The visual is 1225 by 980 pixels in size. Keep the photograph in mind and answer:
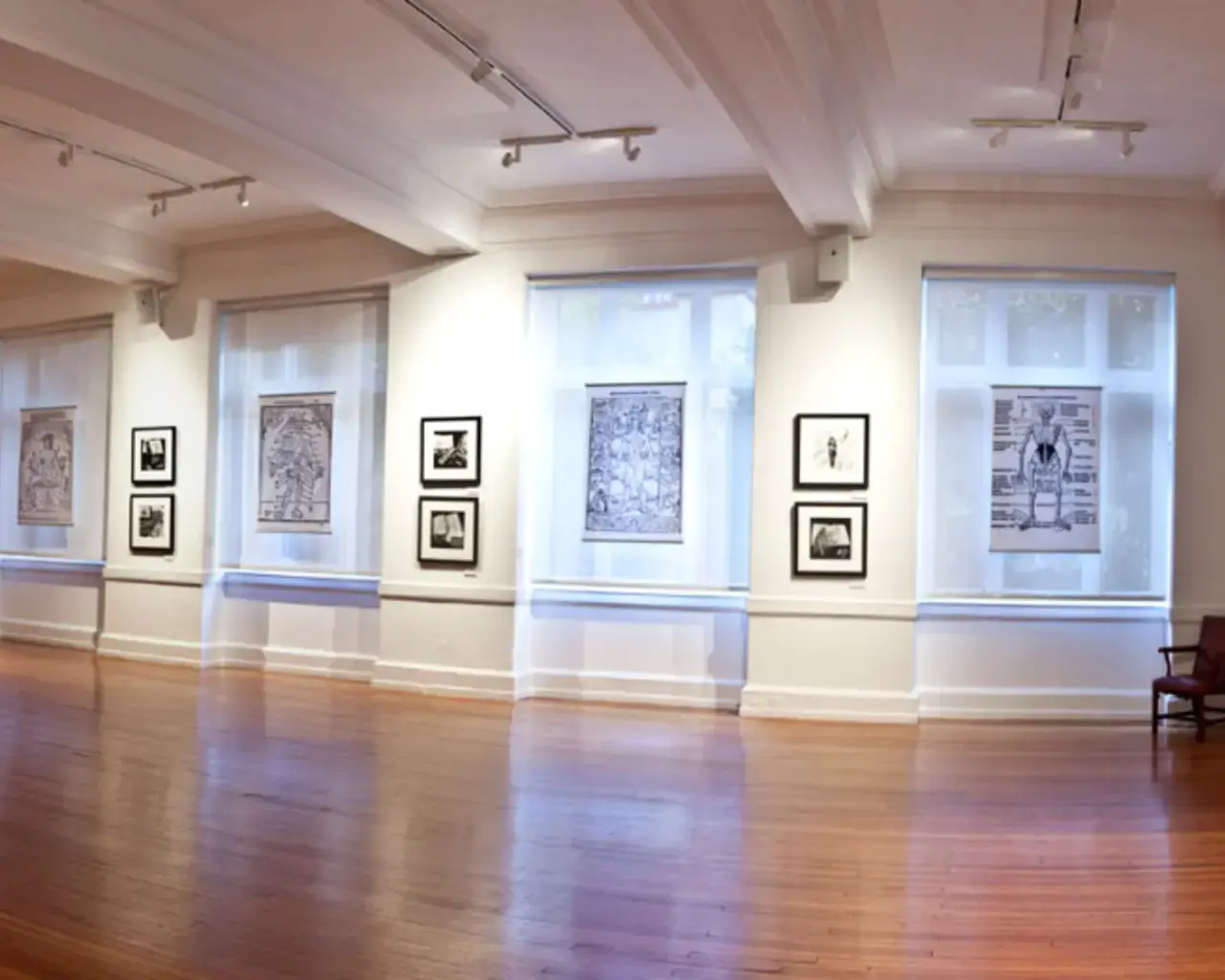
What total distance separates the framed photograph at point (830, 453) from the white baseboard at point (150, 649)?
6.62m

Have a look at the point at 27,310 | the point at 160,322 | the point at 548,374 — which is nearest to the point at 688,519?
the point at 548,374

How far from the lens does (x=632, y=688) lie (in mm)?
10281

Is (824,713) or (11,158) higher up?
(11,158)

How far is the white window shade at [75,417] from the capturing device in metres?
13.3

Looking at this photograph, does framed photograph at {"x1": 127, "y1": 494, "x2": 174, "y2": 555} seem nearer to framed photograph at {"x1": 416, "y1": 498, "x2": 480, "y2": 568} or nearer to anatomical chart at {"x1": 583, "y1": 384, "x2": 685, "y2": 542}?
framed photograph at {"x1": 416, "y1": 498, "x2": 480, "y2": 568}

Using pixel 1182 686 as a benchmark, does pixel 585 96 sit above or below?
above

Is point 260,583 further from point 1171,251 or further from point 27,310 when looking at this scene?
point 1171,251

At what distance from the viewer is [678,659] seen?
10195 millimetres

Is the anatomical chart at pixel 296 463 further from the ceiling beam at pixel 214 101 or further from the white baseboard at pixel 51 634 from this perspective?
the white baseboard at pixel 51 634

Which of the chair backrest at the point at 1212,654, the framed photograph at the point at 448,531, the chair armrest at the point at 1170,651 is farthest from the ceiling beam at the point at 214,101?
the chair backrest at the point at 1212,654

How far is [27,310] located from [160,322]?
2.52m

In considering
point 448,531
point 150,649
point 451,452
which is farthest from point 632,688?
point 150,649

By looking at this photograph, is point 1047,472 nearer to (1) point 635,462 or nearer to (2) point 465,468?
(1) point 635,462

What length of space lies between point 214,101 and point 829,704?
640cm
